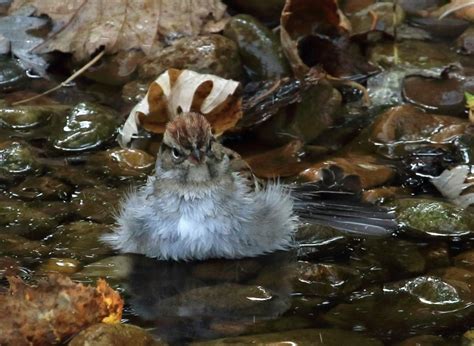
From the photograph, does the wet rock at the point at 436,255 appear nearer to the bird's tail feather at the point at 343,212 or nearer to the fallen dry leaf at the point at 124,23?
the bird's tail feather at the point at 343,212

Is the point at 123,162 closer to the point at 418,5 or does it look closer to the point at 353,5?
the point at 353,5

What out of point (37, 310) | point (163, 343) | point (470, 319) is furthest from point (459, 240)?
point (37, 310)

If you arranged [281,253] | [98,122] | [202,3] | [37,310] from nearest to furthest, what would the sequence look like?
[37,310] → [281,253] → [98,122] → [202,3]

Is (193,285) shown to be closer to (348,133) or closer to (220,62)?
(348,133)

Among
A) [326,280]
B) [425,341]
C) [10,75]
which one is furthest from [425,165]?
[10,75]

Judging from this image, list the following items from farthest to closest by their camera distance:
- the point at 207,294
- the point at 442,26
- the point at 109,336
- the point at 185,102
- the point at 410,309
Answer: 1. the point at 442,26
2. the point at 185,102
3. the point at 207,294
4. the point at 410,309
5. the point at 109,336

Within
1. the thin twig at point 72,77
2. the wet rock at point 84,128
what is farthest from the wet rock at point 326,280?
the thin twig at point 72,77
